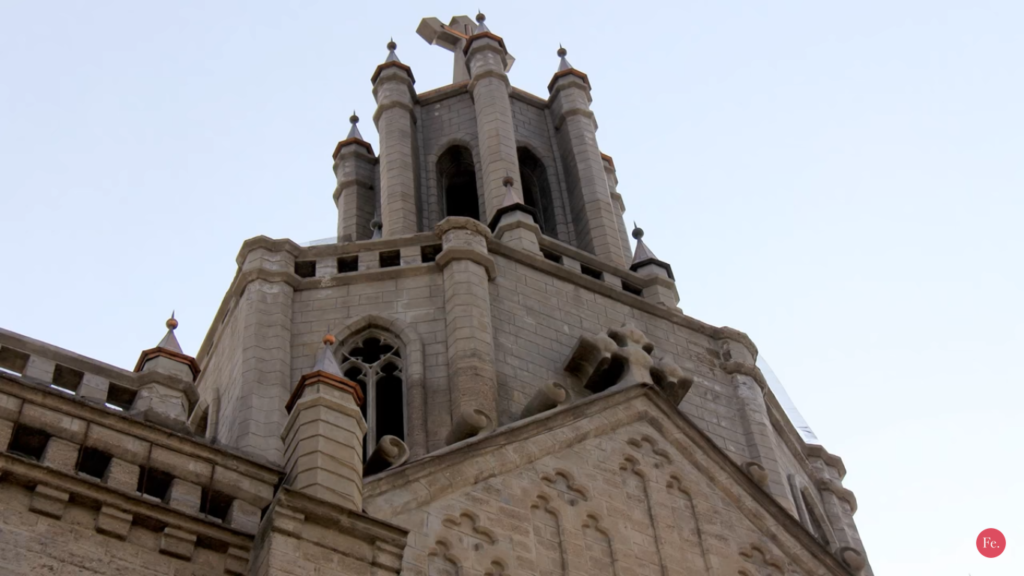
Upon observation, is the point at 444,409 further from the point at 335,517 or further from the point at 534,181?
the point at 534,181

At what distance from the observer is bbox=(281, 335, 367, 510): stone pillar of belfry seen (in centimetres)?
1473

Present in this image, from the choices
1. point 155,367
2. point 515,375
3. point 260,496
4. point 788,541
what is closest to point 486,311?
point 515,375

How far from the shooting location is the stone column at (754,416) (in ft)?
78.7

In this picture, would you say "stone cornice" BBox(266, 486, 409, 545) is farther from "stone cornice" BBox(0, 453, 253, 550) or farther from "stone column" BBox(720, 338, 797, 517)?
"stone column" BBox(720, 338, 797, 517)

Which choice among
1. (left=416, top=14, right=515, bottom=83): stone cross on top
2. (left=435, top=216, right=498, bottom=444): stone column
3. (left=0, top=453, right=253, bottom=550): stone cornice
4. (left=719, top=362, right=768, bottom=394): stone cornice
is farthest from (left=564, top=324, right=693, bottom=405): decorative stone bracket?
(left=416, top=14, right=515, bottom=83): stone cross on top

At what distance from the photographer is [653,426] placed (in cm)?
2033

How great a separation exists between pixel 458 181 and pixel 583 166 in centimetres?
275

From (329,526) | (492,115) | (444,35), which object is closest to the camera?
(329,526)

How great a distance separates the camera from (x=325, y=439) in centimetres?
1520

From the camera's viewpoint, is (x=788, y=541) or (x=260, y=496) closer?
(x=260, y=496)

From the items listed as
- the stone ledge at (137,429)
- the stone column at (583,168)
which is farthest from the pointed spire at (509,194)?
the stone ledge at (137,429)

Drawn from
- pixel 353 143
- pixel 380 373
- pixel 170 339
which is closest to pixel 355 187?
pixel 353 143

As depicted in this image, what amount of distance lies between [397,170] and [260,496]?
16.5m

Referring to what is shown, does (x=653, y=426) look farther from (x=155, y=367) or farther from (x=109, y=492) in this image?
(x=109, y=492)
